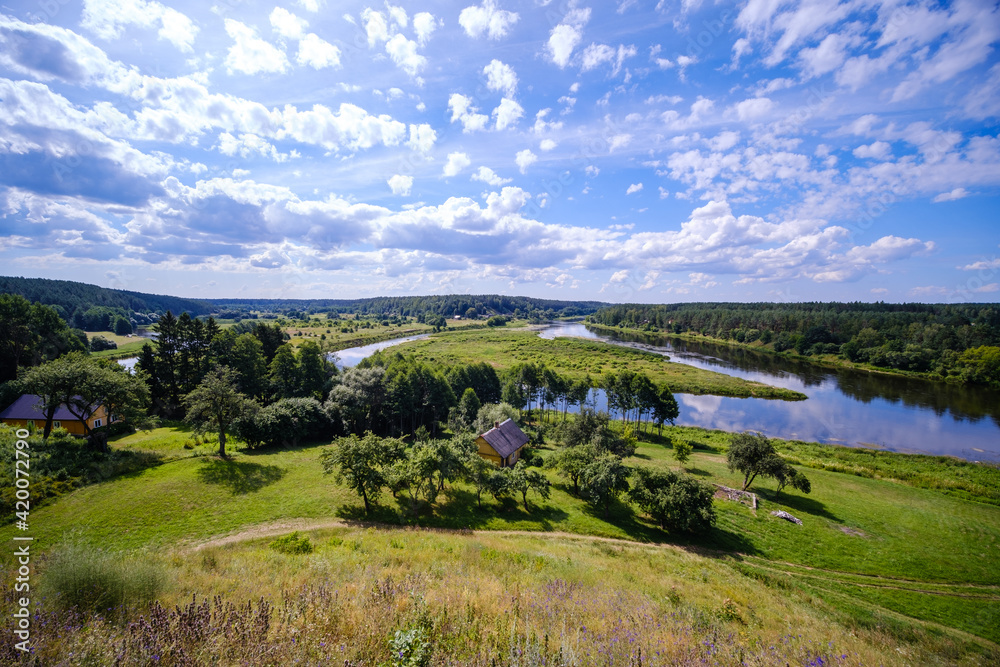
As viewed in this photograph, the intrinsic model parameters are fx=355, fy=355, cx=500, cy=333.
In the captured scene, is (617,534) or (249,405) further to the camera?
(249,405)

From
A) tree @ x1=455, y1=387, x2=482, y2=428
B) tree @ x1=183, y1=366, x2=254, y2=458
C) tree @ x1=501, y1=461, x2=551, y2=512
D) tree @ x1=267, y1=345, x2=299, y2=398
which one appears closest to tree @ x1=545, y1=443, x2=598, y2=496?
tree @ x1=501, y1=461, x2=551, y2=512

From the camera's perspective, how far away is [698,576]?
15.4 metres

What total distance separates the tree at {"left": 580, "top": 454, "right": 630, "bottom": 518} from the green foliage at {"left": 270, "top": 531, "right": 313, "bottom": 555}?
16.3 metres

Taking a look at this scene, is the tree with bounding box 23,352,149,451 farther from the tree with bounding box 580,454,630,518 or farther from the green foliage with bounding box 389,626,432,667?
the tree with bounding box 580,454,630,518

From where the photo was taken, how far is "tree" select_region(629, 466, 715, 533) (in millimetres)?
21016

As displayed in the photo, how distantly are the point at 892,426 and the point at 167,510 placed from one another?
78083 millimetres

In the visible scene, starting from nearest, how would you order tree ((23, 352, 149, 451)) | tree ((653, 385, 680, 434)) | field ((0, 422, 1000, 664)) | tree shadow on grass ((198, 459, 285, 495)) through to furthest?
field ((0, 422, 1000, 664)), tree shadow on grass ((198, 459, 285, 495)), tree ((23, 352, 149, 451)), tree ((653, 385, 680, 434))

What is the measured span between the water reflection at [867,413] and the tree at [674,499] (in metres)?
33.3

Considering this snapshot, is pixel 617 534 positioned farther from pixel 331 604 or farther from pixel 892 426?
pixel 892 426

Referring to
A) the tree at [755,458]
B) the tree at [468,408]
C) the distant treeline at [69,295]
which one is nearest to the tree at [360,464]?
the tree at [468,408]

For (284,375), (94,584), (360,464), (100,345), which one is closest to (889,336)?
(360,464)

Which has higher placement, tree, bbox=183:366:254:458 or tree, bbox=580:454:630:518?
tree, bbox=183:366:254:458

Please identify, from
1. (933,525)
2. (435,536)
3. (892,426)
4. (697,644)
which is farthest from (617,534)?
(892,426)

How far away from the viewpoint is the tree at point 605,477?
2267 cm
